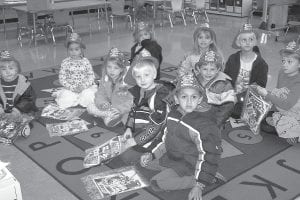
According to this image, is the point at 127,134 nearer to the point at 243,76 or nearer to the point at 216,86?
the point at 216,86

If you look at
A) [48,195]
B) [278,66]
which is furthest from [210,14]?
[48,195]

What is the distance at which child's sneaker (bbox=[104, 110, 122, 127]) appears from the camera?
12.4 ft

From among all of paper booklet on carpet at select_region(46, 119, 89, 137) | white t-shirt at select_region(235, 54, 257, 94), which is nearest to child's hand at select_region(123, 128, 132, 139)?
paper booklet on carpet at select_region(46, 119, 89, 137)

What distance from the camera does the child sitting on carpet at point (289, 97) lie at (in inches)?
133

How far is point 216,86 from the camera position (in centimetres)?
342

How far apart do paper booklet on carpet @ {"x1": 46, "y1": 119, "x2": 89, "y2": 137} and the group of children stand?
21 cm

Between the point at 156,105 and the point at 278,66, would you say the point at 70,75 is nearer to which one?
the point at 156,105

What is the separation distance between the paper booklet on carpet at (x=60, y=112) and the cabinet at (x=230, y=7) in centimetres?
791

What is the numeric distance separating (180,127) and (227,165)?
742mm

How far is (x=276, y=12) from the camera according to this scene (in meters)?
8.65

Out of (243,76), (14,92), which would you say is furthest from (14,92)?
(243,76)

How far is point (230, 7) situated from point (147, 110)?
355 inches

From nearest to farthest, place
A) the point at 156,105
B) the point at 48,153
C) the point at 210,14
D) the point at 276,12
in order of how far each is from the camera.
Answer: the point at 156,105 < the point at 48,153 < the point at 276,12 < the point at 210,14

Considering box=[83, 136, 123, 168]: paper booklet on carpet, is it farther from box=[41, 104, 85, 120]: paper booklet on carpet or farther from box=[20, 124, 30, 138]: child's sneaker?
box=[41, 104, 85, 120]: paper booklet on carpet
